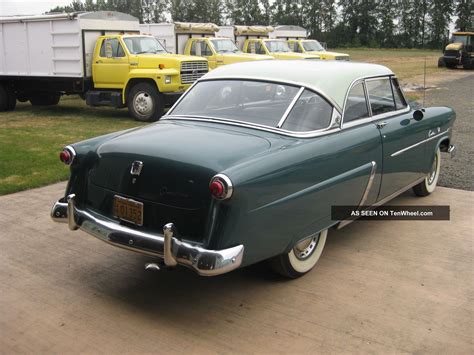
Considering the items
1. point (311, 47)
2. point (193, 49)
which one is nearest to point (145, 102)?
point (193, 49)

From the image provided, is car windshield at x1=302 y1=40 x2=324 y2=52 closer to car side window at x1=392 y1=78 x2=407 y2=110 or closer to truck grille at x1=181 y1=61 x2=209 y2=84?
truck grille at x1=181 y1=61 x2=209 y2=84

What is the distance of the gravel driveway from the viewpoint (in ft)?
23.8

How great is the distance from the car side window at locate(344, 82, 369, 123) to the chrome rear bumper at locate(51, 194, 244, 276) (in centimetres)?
191

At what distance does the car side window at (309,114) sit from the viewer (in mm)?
4262

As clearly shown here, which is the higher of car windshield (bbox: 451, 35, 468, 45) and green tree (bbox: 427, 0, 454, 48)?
green tree (bbox: 427, 0, 454, 48)

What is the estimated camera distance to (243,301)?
12.8 feet

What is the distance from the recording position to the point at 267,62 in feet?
17.1

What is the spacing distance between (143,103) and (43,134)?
9.42ft

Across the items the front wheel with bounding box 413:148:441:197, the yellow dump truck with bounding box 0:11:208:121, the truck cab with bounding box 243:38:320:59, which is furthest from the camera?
the truck cab with bounding box 243:38:320:59

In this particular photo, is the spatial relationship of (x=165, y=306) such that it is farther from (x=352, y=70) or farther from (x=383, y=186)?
(x=352, y=70)

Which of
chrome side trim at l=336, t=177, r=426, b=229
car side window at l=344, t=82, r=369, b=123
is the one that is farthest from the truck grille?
car side window at l=344, t=82, r=369, b=123

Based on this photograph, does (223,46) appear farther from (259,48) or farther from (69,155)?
(69,155)

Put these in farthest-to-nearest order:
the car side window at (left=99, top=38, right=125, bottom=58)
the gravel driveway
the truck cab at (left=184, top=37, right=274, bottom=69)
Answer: the truck cab at (left=184, top=37, right=274, bottom=69)
the car side window at (left=99, top=38, right=125, bottom=58)
the gravel driveway

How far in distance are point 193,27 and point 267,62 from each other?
552 inches
